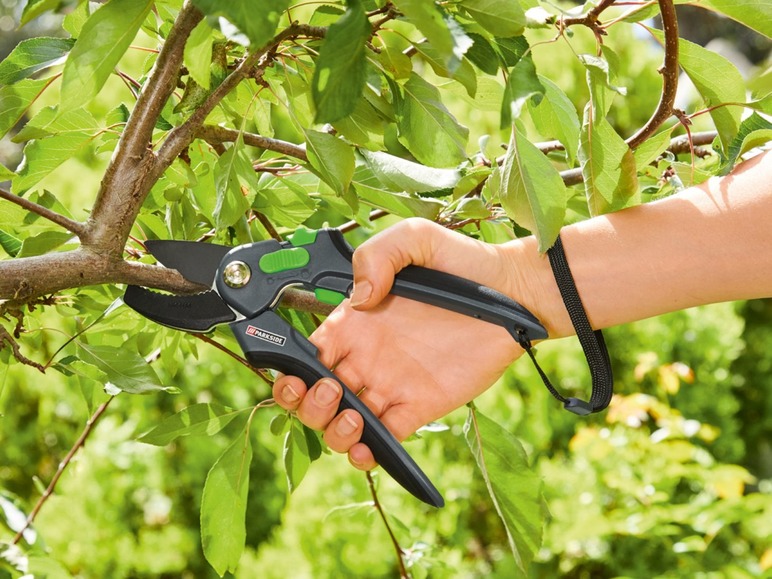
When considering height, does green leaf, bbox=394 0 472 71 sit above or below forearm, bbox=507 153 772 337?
above

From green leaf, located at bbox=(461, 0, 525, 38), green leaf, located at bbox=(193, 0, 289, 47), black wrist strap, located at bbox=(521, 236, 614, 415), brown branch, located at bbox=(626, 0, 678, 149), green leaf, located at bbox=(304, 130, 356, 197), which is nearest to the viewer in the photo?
green leaf, located at bbox=(193, 0, 289, 47)

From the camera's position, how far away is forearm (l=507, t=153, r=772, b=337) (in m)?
0.97

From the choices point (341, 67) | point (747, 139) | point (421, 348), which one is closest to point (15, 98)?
point (341, 67)

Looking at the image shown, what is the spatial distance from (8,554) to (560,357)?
7.41 ft

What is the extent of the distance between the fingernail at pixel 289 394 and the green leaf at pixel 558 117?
0.42 meters

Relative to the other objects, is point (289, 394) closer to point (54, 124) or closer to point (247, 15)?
point (54, 124)

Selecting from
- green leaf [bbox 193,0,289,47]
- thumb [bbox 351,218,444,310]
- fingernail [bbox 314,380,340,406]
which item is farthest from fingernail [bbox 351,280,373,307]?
green leaf [bbox 193,0,289,47]

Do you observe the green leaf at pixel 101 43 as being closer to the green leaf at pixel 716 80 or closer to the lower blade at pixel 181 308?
the lower blade at pixel 181 308

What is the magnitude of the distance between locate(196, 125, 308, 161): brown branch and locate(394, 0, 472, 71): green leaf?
39 cm

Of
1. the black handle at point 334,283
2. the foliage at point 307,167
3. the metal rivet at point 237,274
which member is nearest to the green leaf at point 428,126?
the foliage at point 307,167

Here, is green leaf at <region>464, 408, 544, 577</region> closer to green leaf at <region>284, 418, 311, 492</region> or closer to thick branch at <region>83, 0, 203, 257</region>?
green leaf at <region>284, 418, 311, 492</region>

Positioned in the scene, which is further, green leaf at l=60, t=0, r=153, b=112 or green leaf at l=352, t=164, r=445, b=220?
green leaf at l=352, t=164, r=445, b=220

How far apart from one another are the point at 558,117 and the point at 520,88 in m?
0.24

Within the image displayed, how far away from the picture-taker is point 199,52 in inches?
27.9
